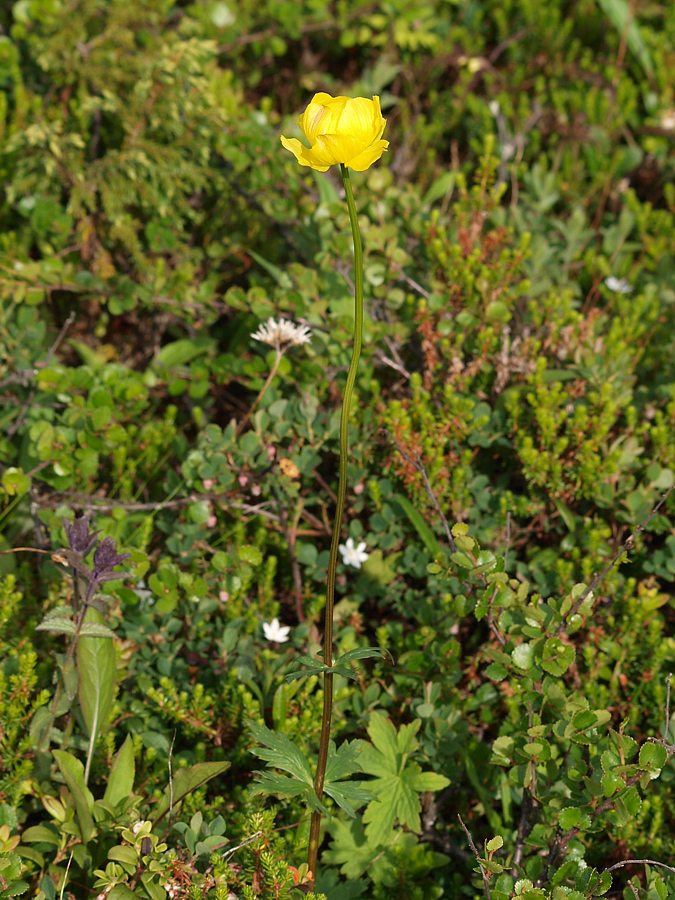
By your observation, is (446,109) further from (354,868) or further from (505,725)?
(354,868)

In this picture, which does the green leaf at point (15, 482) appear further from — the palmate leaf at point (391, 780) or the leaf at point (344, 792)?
the leaf at point (344, 792)

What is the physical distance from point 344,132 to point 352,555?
1260 millimetres

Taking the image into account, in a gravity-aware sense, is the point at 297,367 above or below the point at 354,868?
above

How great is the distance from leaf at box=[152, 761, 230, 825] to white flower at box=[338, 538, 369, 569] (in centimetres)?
69

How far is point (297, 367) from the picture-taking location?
279 cm

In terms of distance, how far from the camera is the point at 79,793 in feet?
6.38

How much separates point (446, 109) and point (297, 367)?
6.01 feet

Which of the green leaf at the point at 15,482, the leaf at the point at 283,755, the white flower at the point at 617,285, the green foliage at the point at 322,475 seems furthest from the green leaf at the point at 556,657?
the white flower at the point at 617,285

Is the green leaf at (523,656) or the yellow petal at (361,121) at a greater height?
the yellow petal at (361,121)

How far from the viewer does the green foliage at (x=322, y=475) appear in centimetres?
195

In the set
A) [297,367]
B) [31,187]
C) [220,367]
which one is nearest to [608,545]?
[297,367]

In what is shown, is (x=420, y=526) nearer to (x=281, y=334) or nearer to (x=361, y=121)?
(x=281, y=334)

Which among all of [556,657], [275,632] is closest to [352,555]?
[275,632]

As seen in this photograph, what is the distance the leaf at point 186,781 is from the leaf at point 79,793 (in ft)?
0.41
